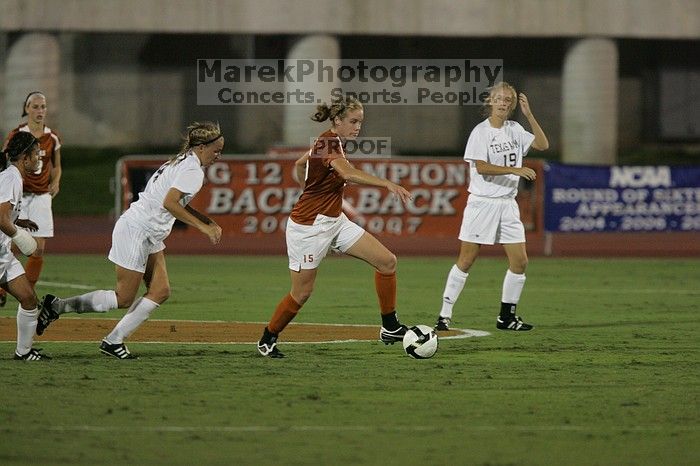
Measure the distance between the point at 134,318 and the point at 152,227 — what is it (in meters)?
0.73

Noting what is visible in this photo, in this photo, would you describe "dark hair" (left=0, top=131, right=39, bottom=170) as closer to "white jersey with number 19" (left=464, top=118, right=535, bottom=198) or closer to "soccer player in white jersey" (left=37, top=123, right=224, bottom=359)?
"soccer player in white jersey" (left=37, top=123, right=224, bottom=359)

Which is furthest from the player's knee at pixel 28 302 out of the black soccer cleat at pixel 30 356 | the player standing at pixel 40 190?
the player standing at pixel 40 190

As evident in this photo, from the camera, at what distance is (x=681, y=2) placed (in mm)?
38969

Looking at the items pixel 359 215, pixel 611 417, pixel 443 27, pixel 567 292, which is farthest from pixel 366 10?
pixel 611 417

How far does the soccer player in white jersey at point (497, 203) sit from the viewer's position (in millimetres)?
12648

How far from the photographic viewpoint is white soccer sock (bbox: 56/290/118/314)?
34.6 ft

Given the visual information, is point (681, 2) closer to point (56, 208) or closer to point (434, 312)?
point (56, 208)

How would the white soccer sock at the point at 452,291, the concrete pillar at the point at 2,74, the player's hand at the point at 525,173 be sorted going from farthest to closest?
the concrete pillar at the point at 2,74
the white soccer sock at the point at 452,291
the player's hand at the point at 525,173

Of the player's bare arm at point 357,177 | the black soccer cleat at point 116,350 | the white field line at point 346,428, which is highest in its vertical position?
the player's bare arm at point 357,177

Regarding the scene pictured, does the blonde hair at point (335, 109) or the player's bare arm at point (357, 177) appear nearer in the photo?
the player's bare arm at point (357, 177)

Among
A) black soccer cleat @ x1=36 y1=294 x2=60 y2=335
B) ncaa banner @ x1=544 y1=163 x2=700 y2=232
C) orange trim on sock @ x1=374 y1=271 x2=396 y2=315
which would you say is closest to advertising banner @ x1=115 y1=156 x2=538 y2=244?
ncaa banner @ x1=544 y1=163 x2=700 y2=232

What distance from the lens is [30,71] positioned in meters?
37.6

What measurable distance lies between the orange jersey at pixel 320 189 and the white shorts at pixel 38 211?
173 inches

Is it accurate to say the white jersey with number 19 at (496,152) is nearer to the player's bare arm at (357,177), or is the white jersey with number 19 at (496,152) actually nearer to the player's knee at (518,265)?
the player's knee at (518,265)
